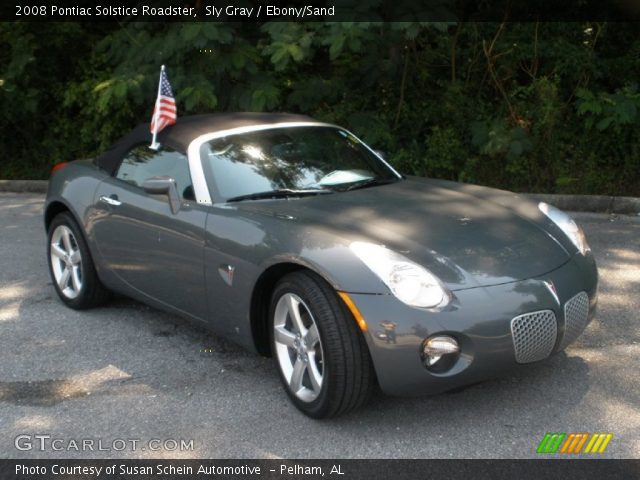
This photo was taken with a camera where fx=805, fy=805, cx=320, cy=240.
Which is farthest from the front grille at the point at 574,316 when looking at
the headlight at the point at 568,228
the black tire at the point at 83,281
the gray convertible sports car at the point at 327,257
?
the black tire at the point at 83,281

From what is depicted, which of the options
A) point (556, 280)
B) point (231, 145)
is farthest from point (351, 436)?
point (231, 145)

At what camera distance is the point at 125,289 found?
5.15 meters

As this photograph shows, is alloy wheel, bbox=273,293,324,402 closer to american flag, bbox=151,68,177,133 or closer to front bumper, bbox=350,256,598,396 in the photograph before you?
front bumper, bbox=350,256,598,396

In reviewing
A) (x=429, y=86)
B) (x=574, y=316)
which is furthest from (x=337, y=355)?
(x=429, y=86)

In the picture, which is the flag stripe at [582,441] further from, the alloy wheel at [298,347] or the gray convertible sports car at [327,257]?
the alloy wheel at [298,347]

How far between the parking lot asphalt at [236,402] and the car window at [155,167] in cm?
96

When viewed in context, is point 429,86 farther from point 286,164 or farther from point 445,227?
point 445,227

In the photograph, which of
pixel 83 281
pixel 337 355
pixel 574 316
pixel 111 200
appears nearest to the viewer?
pixel 337 355

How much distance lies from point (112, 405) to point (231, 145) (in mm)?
1669

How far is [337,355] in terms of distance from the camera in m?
3.58

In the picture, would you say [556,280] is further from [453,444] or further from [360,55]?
[360,55]

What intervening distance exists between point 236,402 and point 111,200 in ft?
5.92

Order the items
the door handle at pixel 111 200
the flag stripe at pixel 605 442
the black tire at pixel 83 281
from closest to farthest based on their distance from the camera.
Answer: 1. the flag stripe at pixel 605 442
2. the door handle at pixel 111 200
3. the black tire at pixel 83 281

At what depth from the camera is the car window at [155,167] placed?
4.70 meters
